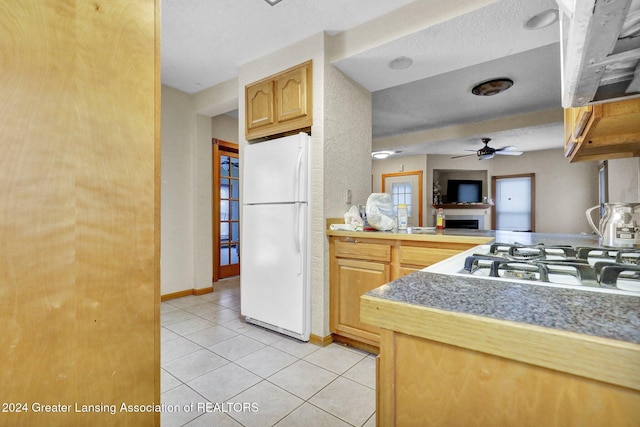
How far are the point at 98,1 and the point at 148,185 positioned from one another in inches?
21.2

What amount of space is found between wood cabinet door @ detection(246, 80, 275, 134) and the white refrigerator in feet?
0.86

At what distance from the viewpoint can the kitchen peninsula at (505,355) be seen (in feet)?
1.24

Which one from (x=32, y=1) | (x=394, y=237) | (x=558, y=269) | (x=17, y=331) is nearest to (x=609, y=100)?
(x=558, y=269)

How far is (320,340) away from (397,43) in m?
2.29

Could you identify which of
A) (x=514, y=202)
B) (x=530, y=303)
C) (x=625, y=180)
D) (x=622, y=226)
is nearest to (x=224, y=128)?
(x=622, y=226)

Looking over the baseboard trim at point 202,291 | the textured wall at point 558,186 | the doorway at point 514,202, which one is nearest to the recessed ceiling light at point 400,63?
the baseboard trim at point 202,291

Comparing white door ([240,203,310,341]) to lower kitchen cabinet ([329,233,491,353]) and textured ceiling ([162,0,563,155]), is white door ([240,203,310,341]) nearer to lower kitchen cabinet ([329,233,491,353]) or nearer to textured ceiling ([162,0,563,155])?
lower kitchen cabinet ([329,233,491,353])

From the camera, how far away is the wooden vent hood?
0.57 meters

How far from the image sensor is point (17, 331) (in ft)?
2.39

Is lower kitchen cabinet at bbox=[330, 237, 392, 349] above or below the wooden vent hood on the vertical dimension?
below

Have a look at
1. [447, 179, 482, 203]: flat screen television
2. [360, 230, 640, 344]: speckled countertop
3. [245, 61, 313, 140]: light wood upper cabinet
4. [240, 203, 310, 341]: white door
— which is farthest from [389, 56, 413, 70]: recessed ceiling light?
[447, 179, 482, 203]: flat screen television

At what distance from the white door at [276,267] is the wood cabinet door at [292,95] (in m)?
0.77

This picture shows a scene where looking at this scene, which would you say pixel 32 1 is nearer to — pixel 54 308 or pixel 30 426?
pixel 54 308

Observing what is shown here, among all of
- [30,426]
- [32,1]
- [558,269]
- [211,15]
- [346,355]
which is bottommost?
[346,355]
